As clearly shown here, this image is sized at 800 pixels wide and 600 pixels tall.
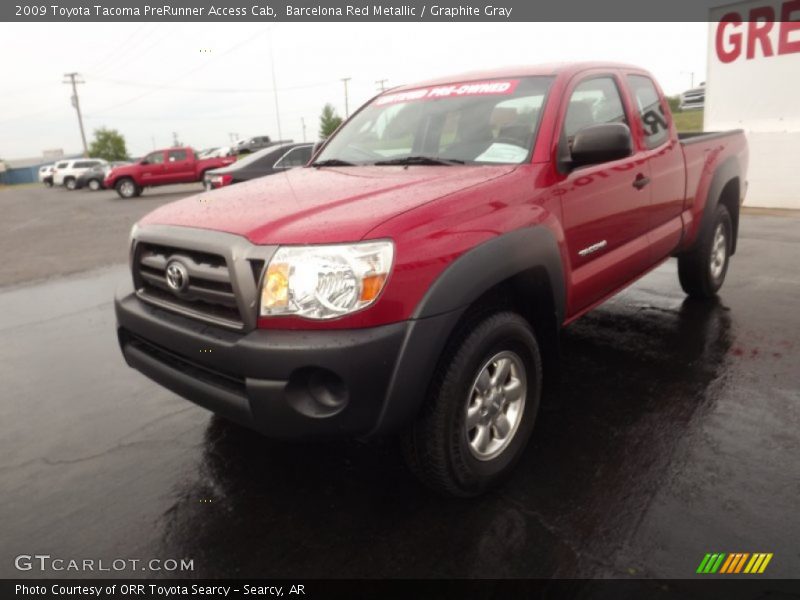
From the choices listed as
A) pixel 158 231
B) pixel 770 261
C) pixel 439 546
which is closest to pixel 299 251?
pixel 158 231

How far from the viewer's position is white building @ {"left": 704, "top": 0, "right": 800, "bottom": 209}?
9781mm

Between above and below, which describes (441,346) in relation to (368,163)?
below

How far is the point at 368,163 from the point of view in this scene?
352 centimetres

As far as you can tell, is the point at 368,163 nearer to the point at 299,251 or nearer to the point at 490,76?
the point at 490,76

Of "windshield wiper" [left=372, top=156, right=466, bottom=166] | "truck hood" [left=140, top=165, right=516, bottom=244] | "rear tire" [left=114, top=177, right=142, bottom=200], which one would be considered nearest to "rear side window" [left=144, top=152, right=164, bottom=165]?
"rear tire" [left=114, top=177, right=142, bottom=200]

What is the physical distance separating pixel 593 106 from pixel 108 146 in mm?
93705

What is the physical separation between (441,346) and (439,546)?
0.78 m

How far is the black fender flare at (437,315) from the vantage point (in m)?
2.15

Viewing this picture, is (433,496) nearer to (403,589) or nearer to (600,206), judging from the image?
(403,589)

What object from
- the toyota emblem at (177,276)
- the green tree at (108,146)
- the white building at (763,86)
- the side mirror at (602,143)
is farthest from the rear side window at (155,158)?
the green tree at (108,146)

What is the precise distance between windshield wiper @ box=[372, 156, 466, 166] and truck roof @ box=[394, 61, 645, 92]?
687 mm

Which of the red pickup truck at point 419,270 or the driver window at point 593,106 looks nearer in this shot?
the red pickup truck at point 419,270

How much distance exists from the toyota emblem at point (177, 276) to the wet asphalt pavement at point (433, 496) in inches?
37.9

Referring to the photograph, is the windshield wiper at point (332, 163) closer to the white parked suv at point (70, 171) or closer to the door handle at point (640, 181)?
the door handle at point (640, 181)
